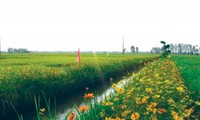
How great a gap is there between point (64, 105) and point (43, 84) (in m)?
1.01

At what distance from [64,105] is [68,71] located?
111 inches

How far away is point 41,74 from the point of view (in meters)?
10.7

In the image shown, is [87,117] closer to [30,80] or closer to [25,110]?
[25,110]

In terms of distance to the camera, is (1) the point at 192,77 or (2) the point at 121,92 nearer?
(2) the point at 121,92

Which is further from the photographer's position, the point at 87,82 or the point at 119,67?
the point at 119,67

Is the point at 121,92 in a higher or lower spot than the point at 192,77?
A: higher

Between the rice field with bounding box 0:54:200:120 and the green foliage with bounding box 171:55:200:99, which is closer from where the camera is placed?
the rice field with bounding box 0:54:200:120

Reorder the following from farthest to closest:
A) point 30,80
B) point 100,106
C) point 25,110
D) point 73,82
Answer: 1. point 73,82
2. point 30,80
3. point 25,110
4. point 100,106

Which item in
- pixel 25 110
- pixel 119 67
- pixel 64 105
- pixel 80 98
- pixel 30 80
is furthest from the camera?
pixel 119 67

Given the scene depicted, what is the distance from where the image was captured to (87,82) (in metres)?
14.4

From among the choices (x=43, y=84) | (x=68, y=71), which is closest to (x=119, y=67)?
(x=68, y=71)

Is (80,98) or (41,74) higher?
(41,74)

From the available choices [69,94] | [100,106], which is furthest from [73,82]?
[100,106]

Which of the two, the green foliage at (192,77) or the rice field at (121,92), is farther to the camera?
the green foliage at (192,77)
